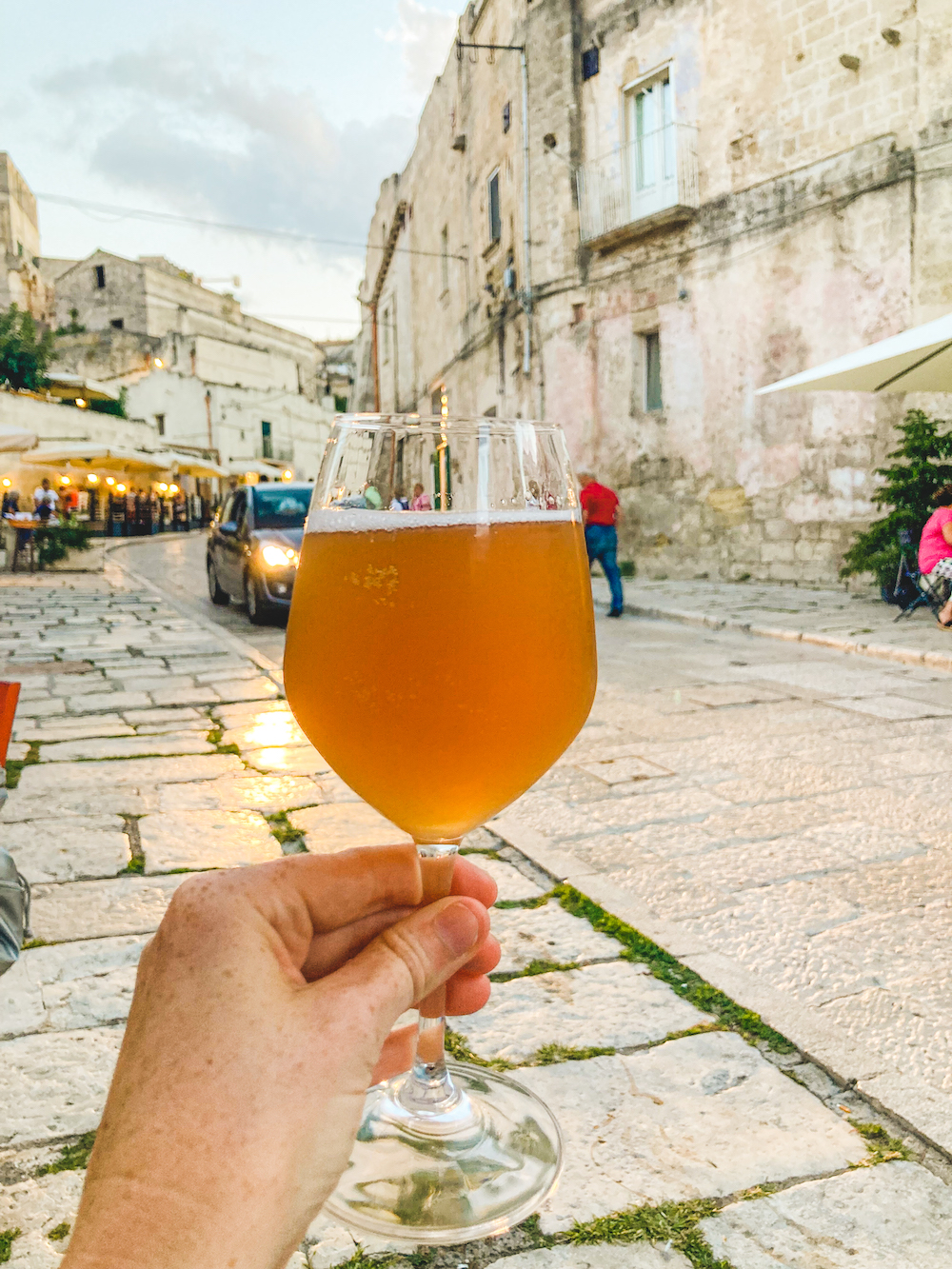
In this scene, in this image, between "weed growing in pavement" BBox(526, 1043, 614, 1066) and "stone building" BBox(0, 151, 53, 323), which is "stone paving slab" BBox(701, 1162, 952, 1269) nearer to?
"weed growing in pavement" BBox(526, 1043, 614, 1066)

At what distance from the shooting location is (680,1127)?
5.09 feet

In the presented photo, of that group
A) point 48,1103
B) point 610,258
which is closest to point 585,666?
point 48,1103

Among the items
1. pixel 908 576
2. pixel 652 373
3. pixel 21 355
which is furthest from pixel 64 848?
pixel 21 355

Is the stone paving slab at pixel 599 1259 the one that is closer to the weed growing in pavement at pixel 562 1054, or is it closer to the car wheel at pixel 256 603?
the weed growing in pavement at pixel 562 1054

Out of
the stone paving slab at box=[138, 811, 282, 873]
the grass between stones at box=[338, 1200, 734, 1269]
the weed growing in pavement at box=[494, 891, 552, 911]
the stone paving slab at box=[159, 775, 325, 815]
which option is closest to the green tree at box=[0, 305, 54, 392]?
the stone paving slab at box=[159, 775, 325, 815]

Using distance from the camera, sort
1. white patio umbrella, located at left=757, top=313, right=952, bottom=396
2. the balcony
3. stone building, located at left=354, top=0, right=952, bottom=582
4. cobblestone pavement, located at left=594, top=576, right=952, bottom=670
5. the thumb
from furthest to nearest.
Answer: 1. the balcony
2. stone building, located at left=354, top=0, right=952, bottom=582
3. white patio umbrella, located at left=757, top=313, right=952, bottom=396
4. cobblestone pavement, located at left=594, top=576, right=952, bottom=670
5. the thumb

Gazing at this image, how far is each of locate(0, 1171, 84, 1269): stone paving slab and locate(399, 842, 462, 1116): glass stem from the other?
46 cm

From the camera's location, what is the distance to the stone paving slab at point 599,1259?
125 centimetres

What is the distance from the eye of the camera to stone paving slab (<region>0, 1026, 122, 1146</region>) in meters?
1.56

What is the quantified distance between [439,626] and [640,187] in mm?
14833

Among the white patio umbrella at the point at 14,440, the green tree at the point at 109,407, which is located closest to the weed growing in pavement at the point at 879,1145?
the white patio umbrella at the point at 14,440

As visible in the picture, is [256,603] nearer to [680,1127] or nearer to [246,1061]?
[680,1127]

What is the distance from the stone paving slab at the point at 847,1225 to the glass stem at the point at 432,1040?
406 millimetres

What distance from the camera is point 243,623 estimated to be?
383 inches
